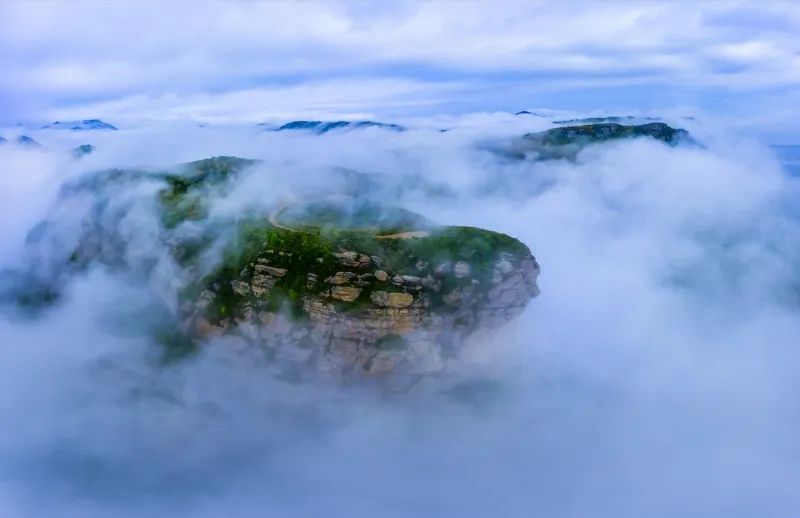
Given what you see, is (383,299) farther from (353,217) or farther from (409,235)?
(353,217)

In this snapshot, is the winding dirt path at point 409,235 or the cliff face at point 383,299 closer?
the cliff face at point 383,299

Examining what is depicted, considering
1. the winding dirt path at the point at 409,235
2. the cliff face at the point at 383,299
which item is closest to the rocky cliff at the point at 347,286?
the cliff face at the point at 383,299

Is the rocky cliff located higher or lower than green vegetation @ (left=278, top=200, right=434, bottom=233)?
lower

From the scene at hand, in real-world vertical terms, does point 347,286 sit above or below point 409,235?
below

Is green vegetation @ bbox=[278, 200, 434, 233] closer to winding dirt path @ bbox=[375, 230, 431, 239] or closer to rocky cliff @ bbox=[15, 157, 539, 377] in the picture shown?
rocky cliff @ bbox=[15, 157, 539, 377]

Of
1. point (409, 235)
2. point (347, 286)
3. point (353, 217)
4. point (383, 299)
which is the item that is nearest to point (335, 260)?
point (347, 286)

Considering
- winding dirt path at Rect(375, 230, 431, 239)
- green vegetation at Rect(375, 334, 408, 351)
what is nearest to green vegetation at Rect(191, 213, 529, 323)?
winding dirt path at Rect(375, 230, 431, 239)

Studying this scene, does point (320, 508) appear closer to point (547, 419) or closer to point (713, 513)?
point (547, 419)

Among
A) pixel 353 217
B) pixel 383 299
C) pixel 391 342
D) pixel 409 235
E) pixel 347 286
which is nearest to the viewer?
pixel 383 299

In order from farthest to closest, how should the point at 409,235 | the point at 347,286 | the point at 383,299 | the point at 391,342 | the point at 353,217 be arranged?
the point at 353,217, the point at 409,235, the point at 391,342, the point at 347,286, the point at 383,299

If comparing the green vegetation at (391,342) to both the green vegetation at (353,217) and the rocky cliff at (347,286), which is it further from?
the green vegetation at (353,217)

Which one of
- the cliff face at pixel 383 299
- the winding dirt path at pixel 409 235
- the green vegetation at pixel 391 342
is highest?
the winding dirt path at pixel 409 235
